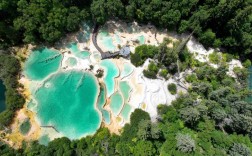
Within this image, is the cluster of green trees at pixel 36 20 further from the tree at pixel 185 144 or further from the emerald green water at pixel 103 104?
the tree at pixel 185 144

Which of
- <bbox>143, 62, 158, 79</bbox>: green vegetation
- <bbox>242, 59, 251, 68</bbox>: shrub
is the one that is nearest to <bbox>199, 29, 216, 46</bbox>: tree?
<bbox>242, 59, 251, 68</bbox>: shrub

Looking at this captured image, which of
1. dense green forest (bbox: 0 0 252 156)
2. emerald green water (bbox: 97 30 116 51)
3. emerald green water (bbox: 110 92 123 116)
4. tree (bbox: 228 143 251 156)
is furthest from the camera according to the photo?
emerald green water (bbox: 97 30 116 51)

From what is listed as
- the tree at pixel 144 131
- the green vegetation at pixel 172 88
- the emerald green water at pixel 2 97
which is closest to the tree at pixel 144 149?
the tree at pixel 144 131

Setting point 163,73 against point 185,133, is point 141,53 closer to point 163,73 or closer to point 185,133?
point 163,73

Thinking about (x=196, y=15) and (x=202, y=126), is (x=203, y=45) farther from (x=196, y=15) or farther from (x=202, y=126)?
(x=202, y=126)

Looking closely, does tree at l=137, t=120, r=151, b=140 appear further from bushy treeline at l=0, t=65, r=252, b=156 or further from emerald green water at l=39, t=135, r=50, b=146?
emerald green water at l=39, t=135, r=50, b=146

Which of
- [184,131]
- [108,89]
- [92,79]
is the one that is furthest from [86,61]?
[184,131]
